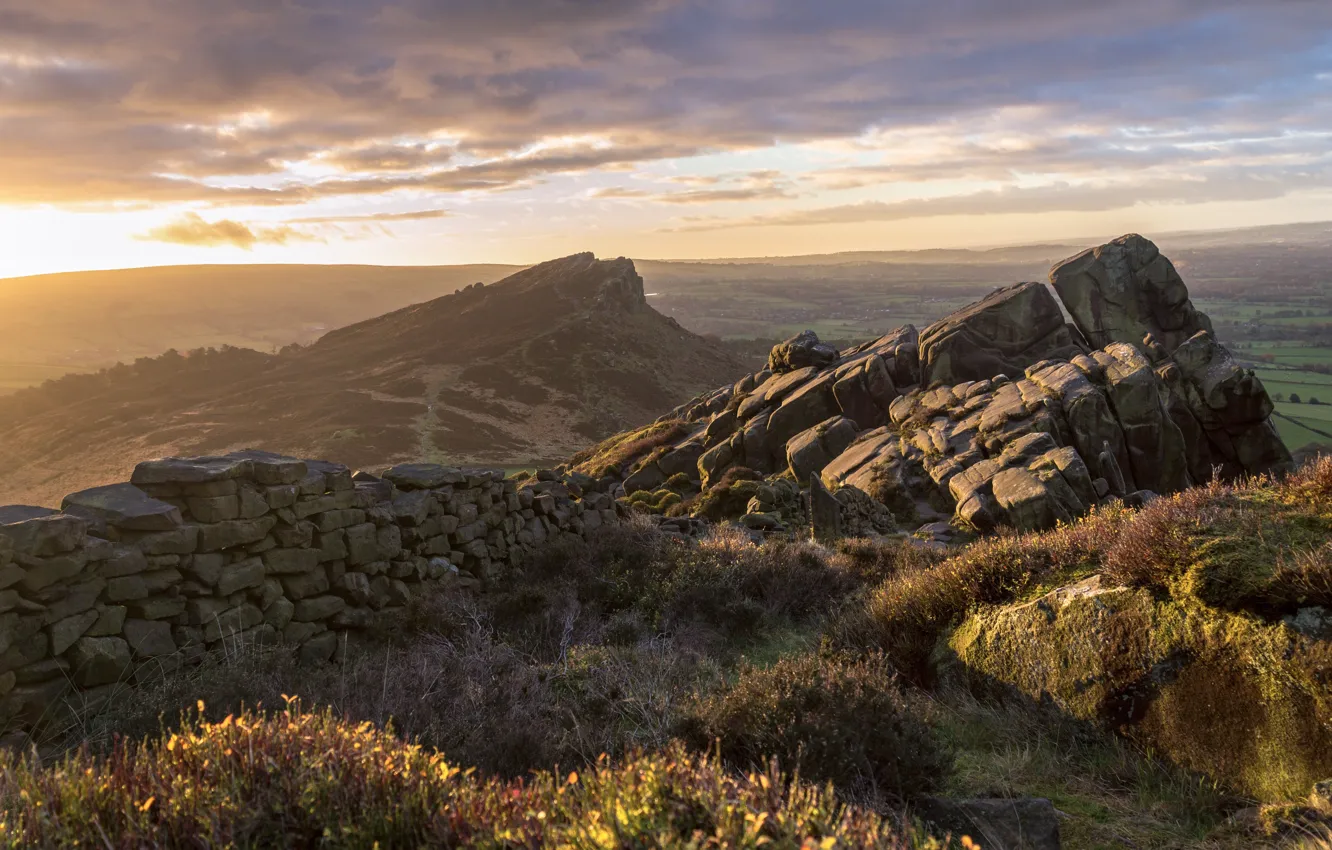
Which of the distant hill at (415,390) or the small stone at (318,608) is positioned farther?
the distant hill at (415,390)

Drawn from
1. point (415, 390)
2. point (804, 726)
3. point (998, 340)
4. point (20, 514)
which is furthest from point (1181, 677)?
point (415, 390)

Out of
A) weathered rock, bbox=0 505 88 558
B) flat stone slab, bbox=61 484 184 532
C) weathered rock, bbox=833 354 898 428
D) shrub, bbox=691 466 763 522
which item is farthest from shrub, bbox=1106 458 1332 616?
weathered rock, bbox=833 354 898 428

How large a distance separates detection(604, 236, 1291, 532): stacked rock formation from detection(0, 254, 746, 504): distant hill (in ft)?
101

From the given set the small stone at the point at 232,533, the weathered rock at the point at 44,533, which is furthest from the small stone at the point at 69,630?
the small stone at the point at 232,533

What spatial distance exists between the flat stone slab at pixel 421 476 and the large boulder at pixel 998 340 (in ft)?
82.6

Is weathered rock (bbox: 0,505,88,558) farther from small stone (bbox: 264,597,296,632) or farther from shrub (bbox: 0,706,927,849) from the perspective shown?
shrub (bbox: 0,706,927,849)

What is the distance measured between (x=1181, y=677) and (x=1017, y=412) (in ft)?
74.0

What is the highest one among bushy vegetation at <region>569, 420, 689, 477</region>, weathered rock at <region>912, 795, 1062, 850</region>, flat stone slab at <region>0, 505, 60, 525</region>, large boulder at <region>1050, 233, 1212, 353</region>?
large boulder at <region>1050, 233, 1212, 353</region>

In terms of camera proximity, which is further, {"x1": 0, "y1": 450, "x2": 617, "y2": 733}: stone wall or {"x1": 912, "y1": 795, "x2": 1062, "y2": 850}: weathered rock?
{"x1": 0, "y1": 450, "x2": 617, "y2": 733}: stone wall

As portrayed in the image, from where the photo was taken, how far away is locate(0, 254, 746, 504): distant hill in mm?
66938

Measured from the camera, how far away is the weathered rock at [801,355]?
41.7 m

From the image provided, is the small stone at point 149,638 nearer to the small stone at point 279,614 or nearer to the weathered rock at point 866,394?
the small stone at point 279,614

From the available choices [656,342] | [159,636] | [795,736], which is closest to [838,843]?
[795,736]

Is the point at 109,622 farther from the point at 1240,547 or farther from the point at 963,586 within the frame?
the point at 1240,547
